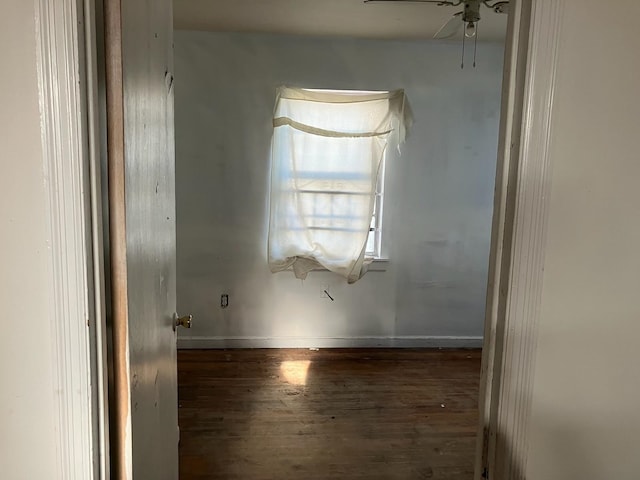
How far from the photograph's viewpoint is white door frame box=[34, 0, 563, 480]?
879 mm

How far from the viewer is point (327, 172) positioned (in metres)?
3.62

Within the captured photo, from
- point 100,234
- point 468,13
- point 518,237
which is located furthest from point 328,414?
point 468,13

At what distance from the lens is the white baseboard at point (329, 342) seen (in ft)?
12.4

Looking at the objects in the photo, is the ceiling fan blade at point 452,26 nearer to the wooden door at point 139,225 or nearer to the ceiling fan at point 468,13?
the ceiling fan at point 468,13

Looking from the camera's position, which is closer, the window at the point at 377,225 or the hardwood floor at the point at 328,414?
the hardwood floor at the point at 328,414

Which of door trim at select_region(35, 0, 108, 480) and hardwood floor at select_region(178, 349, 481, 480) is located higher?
door trim at select_region(35, 0, 108, 480)

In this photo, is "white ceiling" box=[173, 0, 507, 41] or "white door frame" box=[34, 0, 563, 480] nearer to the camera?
"white door frame" box=[34, 0, 563, 480]

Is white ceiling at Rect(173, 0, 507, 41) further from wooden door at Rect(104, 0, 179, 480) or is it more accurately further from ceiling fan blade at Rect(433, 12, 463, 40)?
wooden door at Rect(104, 0, 179, 480)

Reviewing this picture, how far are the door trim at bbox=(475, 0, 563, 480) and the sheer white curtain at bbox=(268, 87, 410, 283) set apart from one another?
2.49 meters

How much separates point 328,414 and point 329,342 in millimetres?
1072

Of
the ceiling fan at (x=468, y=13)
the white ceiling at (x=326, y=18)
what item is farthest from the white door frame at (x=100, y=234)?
the white ceiling at (x=326, y=18)

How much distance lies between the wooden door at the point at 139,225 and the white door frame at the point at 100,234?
36 millimetres

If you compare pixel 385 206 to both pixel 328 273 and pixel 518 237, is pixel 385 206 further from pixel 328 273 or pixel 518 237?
pixel 518 237

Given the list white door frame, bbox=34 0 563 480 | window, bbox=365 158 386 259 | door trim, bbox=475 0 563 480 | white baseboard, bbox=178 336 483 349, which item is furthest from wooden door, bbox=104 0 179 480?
window, bbox=365 158 386 259
